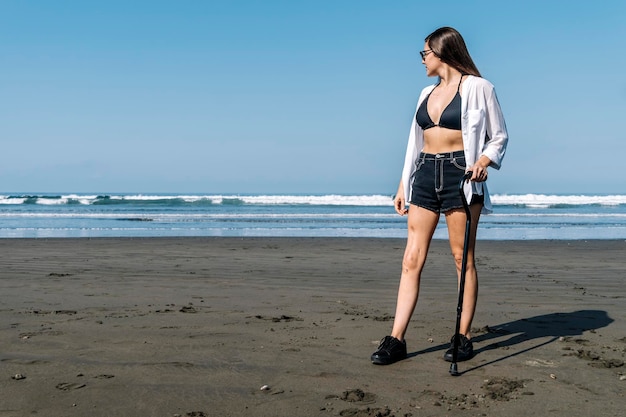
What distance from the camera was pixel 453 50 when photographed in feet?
12.7

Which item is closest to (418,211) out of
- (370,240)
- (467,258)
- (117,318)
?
(467,258)

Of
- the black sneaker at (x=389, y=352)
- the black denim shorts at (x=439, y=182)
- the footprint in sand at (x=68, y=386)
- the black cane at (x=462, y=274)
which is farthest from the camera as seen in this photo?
the black denim shorts at (x=439, y=182)

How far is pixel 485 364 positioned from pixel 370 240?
10836 mm

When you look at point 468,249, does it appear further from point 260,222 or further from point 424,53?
point 260,222

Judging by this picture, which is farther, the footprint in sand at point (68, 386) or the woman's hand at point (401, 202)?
the woman's hand at point (401, 202)

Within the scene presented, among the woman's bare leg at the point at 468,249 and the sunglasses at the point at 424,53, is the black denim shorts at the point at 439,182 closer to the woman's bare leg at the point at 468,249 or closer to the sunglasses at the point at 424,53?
the woman's bare leg at the point at 468,249

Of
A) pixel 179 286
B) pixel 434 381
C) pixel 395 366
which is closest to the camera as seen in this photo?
pixel 434 381

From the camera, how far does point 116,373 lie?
11.4 ft

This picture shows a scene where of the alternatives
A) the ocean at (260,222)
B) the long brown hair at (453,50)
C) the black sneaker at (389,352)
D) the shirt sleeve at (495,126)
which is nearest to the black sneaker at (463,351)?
the black sneaker at (389,352)

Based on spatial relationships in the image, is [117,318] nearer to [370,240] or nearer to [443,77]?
[443,77]

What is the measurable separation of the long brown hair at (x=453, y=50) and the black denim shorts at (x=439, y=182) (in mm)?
533

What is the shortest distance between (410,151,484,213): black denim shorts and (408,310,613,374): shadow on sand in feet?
3.20

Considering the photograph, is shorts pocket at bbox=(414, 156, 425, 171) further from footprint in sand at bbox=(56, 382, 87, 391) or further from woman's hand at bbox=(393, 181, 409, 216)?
footprint in sand at bbox=(56, 382, 87, 391)

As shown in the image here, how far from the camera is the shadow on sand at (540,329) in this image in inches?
168
